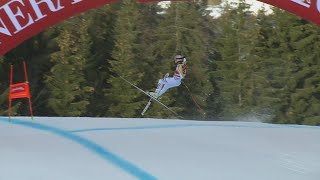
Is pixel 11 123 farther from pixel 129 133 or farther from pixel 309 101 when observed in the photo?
pixel 309 101

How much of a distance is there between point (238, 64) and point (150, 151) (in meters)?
6.27

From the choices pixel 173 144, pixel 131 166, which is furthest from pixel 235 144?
pixel 131 166

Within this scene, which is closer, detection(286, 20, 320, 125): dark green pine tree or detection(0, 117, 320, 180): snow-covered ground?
detection(0, 117, 320, 180): snow-covered ground

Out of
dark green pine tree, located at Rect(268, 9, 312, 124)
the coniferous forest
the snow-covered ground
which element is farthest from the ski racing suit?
dark green pine tree, located at Rect(268, 9, 312, 124)

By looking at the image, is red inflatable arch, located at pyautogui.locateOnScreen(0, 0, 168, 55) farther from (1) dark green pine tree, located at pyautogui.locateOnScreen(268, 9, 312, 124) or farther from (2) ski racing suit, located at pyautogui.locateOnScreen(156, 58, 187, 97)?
(1) dark green pine tree, located at pyautogui.locateOnScreen(268, 9, 312, 124)

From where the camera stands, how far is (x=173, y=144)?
5895 mm

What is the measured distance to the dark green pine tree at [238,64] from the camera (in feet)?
37.0

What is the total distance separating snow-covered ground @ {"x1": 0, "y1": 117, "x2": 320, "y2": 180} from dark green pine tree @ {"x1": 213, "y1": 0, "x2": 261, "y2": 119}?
376 centimetres

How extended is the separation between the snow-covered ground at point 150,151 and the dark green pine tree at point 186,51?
355cm

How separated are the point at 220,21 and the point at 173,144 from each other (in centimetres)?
625

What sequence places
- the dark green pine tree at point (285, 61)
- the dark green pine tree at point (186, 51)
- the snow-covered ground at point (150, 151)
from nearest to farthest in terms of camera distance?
the snow-covered ground at point (150, 151) < the dark green pine tree at point (186, 51) < the dark green pine tree at point (285, 61)

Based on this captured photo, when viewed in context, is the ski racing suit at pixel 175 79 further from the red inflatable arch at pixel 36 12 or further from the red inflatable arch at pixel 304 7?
the red inflatable arch at pixel 304 7

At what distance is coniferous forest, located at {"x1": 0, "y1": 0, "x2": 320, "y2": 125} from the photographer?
35.1 ft

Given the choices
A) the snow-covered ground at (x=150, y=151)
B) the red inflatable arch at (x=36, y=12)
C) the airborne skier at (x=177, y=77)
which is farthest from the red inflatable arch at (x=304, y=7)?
the snow-covered ground at (x=150, y=151)
